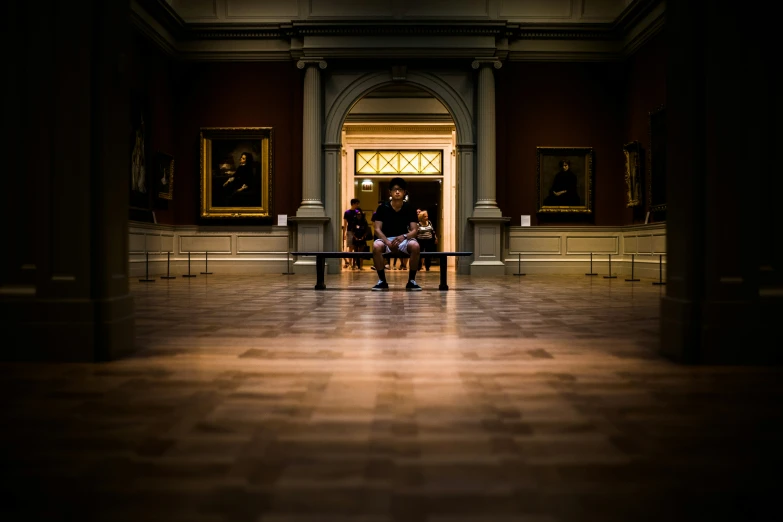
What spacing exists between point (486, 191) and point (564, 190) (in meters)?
2.01

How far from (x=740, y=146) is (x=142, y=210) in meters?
12.2

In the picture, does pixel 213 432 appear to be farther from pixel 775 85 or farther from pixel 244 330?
pixel 775 85

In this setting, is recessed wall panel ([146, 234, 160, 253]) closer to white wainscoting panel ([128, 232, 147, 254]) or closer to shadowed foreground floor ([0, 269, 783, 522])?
white wainscoting panel ([128, 232, 147, 254])

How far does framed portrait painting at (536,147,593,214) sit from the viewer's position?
50.9ft

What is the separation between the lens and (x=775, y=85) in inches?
146

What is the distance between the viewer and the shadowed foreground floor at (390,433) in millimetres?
1714

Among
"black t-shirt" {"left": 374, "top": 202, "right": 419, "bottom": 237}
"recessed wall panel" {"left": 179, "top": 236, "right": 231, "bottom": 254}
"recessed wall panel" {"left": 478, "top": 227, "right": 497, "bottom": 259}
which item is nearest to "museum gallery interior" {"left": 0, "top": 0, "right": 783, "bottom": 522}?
"black t-shirt" {"left": 374, "top": 202, "right": 419, "bottom": 237}

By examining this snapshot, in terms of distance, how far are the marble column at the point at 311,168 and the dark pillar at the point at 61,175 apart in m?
11.2

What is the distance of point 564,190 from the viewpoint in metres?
15.6

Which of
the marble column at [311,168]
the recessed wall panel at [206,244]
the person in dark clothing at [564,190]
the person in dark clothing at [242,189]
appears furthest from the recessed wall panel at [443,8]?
the recessed wall panel at [206,244]

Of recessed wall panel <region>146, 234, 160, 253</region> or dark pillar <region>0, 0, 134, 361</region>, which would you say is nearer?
dark pillar <region>0, 0, 134, 361</region>

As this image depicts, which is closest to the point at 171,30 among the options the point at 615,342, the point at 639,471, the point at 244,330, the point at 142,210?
the point at 142,210

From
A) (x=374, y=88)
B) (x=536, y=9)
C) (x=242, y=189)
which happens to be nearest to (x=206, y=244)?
(x=242, y=189)

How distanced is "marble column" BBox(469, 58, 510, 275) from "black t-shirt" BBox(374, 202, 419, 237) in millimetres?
5842
